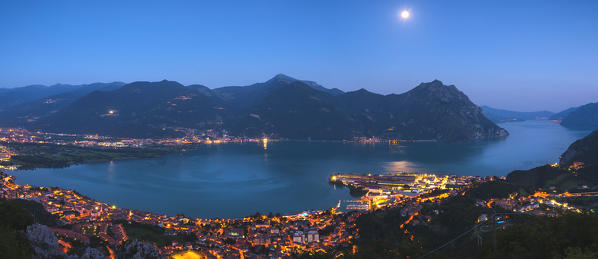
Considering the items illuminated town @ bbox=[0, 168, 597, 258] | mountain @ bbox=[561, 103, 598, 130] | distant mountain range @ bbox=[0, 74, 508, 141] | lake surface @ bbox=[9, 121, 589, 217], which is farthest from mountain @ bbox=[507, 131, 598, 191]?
mountain @ bbox=[561, 103, 598, 130]

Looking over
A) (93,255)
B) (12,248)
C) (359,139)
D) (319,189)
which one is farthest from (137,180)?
(359,139)

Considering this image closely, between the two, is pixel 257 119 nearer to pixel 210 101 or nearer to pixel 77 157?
pixel 210 101

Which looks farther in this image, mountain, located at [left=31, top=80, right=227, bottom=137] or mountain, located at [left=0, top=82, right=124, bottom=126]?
mountain, located at [left=0, top=82, right=124, bottom=126]

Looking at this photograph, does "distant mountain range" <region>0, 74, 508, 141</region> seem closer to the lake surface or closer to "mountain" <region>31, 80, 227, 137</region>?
"mountain" <region>31, 80, 227, 137</region>

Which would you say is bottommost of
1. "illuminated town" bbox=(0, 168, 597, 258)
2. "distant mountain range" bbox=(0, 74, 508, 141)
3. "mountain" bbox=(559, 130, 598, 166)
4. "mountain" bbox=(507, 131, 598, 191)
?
"illuminated town" bbox=(0, 168, 597, 258)

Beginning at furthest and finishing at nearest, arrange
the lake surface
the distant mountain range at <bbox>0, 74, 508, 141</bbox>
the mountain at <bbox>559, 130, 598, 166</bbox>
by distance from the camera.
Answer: the distant mountain range at <bbox>0, 74, 508, 141</bbox> → the mountain at <bbox>559, 130, 598, 166</bbox> → the lake surface

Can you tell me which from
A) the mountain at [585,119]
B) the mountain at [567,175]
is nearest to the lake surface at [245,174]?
the mountain at [567,175]

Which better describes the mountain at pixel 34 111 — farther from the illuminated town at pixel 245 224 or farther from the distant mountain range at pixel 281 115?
the illuminated town at pixel 245 224
